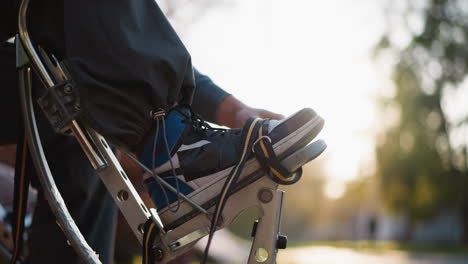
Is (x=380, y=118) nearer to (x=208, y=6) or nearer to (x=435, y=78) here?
(x=435, y=78)

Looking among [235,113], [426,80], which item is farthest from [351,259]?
[426,80]

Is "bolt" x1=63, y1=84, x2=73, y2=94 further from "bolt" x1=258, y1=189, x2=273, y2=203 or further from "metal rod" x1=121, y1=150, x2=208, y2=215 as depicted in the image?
"bolt" x1=258, y1=189, x2=273, y2=203

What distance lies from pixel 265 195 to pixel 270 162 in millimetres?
89

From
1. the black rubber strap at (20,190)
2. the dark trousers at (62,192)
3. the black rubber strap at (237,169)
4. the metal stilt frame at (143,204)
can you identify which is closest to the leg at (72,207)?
the dark trousers at (62,192)

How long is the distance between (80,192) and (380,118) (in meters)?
21.6

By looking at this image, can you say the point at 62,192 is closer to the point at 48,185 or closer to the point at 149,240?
the point at 48,185

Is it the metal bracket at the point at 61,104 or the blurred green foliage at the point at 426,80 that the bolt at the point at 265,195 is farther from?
the blurred green foliage at the point at 426,80

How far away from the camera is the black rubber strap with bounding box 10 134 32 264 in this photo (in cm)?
155

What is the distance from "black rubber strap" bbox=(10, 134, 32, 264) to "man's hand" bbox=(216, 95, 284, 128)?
62 cm

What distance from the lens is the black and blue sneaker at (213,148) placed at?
54.1 inches

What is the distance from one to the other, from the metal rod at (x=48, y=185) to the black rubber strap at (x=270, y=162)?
18.5 inches

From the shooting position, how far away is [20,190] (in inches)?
62.2

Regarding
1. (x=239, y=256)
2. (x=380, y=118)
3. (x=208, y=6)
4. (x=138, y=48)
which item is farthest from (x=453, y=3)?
(x=138, y=48)

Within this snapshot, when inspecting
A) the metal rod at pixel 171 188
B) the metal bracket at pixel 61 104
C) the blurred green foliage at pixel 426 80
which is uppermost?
the blurred green foliage at pixel 426 80
